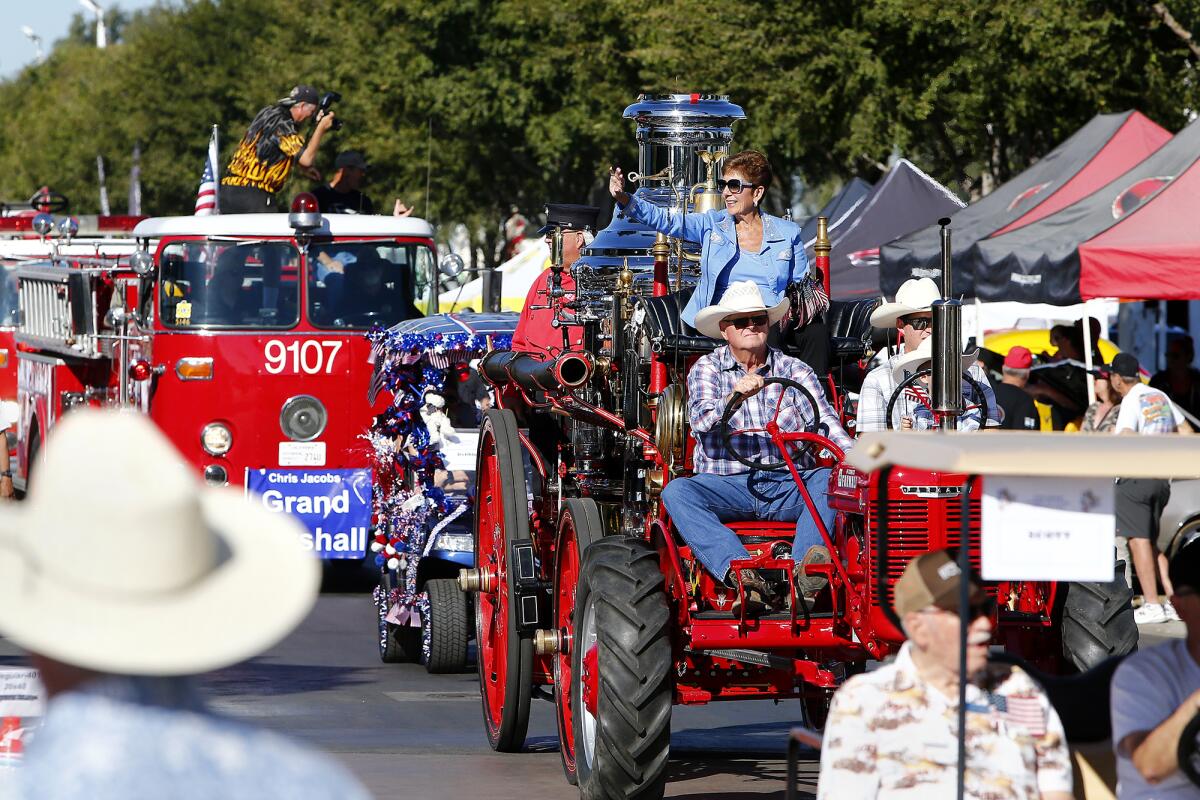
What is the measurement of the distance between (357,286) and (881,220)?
31.7ft

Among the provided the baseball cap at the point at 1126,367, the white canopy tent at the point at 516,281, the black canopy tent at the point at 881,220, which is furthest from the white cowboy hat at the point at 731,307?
the white canopy tent at the point at 516,281

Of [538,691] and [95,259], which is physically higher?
[95,259]

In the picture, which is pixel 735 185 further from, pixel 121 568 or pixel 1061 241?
pixel 1061 241

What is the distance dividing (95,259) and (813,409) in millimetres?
15222

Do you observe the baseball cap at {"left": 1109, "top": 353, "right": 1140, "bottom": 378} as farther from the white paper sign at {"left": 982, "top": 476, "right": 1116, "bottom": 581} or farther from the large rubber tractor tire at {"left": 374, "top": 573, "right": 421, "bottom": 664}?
the white paper sign at {"left": 982, "top": 476, "right": 1116, "bottom": 581}

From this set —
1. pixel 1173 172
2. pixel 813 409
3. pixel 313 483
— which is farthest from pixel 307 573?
pixel 1173 172

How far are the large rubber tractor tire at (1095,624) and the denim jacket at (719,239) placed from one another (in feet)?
6.16

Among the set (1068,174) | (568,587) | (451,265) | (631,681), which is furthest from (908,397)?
(1068,174)

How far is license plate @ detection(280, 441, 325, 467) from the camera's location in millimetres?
16250

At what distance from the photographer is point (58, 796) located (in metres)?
2.85

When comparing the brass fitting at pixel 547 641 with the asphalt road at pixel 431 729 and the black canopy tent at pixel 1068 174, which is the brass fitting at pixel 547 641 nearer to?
Answer: the asphalt road at pixel 431 729

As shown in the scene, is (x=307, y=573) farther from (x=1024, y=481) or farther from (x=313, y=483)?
(x=313, y=483)

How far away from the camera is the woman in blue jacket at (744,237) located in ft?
29.1

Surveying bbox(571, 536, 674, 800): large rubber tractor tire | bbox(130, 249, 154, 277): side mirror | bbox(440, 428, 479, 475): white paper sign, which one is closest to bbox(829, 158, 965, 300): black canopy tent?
bbox(130, 249, 154, 277): side mirror
